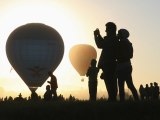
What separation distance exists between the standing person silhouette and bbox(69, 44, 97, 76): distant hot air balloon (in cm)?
5039

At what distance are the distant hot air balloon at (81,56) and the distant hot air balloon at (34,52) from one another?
12753 mm

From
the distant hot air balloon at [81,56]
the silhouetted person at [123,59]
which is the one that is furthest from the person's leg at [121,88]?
the distant hot air balloon at [81,56]

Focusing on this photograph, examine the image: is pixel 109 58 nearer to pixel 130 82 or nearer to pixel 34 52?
pixel 130 82

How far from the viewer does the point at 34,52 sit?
168ft

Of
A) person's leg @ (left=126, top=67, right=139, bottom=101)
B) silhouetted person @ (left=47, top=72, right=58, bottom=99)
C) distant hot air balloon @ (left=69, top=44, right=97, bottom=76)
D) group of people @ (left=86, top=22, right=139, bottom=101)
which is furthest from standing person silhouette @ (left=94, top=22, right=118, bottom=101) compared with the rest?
distant hot air balloon @ (left=69, top=44, right=97, bottom=76)

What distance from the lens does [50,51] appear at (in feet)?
169

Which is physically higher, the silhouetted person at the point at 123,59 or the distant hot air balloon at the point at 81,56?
→ the distant hot air balloon at the point at 81,56

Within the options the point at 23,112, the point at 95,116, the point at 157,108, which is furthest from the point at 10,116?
the point at 157,108

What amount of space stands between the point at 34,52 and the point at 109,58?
38.1 m

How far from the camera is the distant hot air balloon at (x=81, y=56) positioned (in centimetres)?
6531

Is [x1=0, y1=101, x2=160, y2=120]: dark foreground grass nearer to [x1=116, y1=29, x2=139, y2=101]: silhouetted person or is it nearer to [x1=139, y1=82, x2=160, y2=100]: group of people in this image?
[x1=116, y1=29, x2=139, y2=101]: silhouetted person

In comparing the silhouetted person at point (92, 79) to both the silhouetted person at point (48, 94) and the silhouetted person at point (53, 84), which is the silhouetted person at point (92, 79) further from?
the silhouetted person at point (53, 84)

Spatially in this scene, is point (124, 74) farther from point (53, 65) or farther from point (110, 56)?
point (53, 65)

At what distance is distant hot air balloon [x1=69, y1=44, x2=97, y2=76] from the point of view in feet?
214
